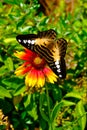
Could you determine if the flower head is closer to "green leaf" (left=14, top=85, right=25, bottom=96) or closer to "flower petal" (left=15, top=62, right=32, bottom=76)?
"flower petal" (left=15, top=62, right=32, bottom=76)

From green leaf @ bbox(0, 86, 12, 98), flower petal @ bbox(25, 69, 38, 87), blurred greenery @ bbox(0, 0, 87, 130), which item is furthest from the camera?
blurred greenery @ bbox(0, 0, 87, 130)

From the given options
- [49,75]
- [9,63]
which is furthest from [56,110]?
[9,63]

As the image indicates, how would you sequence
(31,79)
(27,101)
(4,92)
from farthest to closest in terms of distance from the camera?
1. (27,101)
2. (4,92)
3. (31,79)

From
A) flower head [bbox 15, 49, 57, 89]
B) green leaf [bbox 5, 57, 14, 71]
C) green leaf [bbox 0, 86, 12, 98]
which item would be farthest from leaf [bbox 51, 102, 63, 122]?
green leaf [bbox 5, 57, 14, 71]

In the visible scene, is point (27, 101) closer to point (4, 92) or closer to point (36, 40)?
point (4, 92)

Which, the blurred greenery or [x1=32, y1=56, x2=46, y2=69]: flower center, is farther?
the blurred greenery

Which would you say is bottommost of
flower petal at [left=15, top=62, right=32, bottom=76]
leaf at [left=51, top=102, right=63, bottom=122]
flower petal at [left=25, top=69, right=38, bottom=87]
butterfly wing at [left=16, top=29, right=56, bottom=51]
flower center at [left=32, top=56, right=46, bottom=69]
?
leaf at [left=51, top=102, right=63, bottom=122]

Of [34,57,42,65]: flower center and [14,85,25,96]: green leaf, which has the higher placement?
[34,57,42,65]: flower center

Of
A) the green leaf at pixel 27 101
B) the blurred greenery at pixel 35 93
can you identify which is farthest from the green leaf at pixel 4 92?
the green leaf at pixel 27 101
